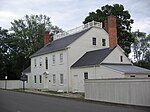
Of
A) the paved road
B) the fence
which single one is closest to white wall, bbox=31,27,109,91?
the paved road

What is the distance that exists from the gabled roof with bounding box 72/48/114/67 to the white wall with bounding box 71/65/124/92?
0.67 meters

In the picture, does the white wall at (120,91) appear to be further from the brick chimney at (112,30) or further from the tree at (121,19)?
the tree at (121,19)

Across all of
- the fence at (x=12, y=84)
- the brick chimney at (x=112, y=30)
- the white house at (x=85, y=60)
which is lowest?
the fence at (x=12, y=84)

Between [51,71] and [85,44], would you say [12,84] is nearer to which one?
[51,71]

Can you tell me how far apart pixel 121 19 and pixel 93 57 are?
21.4 metres

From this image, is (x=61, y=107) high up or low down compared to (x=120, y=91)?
down

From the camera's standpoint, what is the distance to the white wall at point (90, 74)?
105ft

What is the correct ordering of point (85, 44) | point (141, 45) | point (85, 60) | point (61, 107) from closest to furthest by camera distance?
point (61, 107) < point (85, 60) < point (85, 44) < point (141, 45)

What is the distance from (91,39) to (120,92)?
20916mm

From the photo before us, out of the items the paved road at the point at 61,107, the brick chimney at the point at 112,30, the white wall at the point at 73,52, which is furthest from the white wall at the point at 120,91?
the brick chimney at the point at 112,30

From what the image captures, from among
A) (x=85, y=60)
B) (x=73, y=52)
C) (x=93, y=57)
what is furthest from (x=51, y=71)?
(x=93, y=57)

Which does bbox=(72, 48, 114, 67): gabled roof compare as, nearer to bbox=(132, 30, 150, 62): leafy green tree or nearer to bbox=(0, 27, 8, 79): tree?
bbox=(0, 27, 8, 79): tree

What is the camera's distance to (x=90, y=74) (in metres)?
35.6

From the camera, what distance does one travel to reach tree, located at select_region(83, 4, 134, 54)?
5591 centimetres
